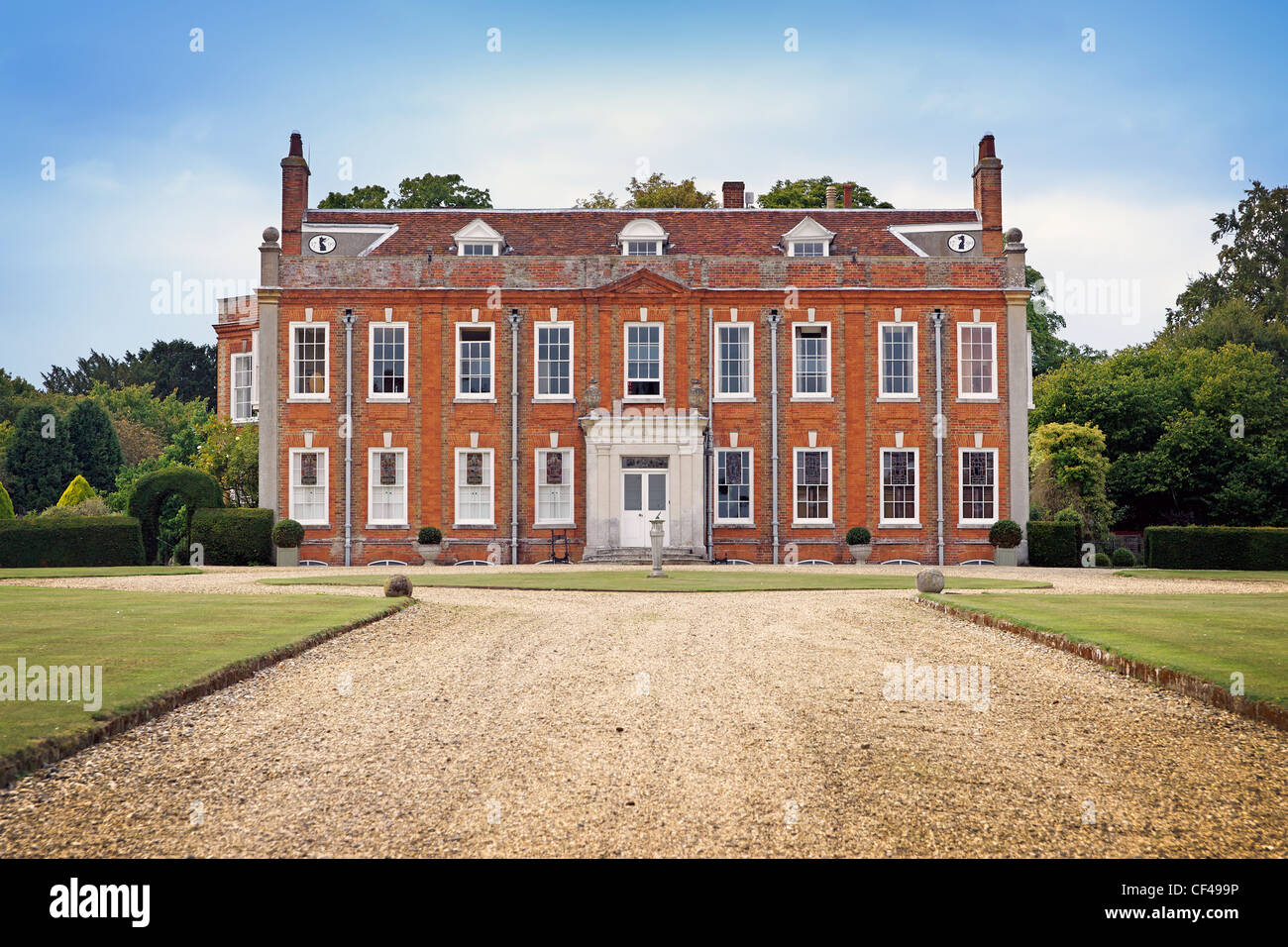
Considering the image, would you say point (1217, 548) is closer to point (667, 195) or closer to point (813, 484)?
point (813, 484)

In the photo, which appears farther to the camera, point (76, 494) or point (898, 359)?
point (76, 494)

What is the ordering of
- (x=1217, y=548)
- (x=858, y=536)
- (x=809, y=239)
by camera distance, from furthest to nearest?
(x=809, y=239) < (x=858, y=536) < (x=1217, y=548)

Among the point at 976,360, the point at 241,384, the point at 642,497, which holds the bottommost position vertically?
the point at 642,497

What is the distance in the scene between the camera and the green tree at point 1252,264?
181 ft

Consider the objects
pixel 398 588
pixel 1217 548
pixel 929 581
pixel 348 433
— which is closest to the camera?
pixel 398 588

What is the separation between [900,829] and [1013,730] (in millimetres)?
2930

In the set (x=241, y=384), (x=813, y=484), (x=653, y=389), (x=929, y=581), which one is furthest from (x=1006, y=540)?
(x=241, y=384)

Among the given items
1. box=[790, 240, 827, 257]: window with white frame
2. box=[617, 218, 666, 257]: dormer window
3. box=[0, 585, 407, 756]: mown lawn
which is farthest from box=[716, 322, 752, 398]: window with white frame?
box=[0, 585, 407, 756]: mown lawn

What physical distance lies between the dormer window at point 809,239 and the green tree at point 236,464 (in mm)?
18311

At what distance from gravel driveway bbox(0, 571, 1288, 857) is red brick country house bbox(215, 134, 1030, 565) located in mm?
22295

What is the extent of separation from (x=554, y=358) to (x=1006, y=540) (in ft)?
48.4

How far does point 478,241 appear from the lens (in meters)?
35.5

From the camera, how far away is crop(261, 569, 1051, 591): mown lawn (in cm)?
2136
